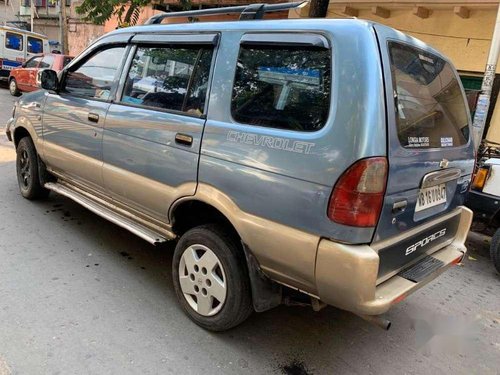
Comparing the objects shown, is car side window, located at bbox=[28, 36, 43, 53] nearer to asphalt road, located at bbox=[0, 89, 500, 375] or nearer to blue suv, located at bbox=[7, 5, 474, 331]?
asphalt road, located at bbox=[0, 89, 500, 375]

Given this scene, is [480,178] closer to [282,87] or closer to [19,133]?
[282,87]

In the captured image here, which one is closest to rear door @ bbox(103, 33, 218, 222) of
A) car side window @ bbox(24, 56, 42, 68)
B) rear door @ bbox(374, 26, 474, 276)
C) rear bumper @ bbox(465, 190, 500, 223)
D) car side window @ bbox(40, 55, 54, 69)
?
rear door @ bbox(374, 26, 474, 276)

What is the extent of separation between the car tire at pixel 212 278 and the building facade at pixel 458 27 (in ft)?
23.0

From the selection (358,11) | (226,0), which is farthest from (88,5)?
(358,11)

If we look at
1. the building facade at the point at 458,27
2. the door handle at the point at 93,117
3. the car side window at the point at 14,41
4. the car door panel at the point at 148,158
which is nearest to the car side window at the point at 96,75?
the door handle at the point at 93,117

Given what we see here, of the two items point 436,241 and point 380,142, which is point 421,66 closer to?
point 380,142

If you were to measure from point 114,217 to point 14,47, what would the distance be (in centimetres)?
1720

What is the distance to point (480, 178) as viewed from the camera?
4.38m

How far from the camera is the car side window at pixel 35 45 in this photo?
17.9 metres

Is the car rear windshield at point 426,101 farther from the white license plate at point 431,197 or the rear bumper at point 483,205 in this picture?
the rear bumper at point 483,205

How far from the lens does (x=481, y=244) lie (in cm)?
532

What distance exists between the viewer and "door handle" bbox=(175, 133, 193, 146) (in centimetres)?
274

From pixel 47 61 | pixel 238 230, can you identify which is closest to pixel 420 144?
pixel 238 230

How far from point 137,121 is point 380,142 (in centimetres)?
180
